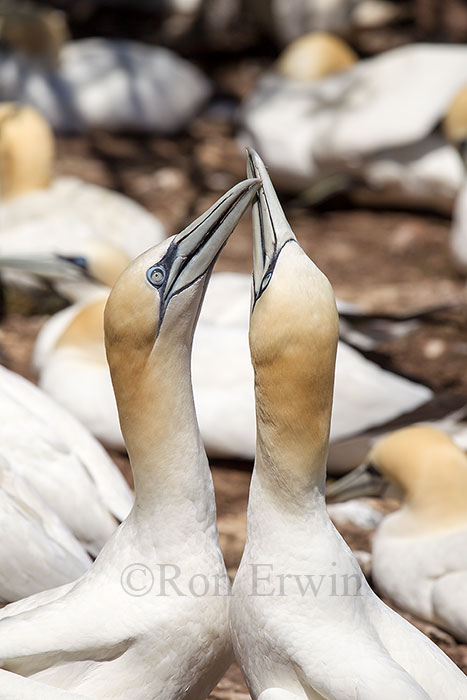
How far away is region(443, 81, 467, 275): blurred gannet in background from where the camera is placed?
632 centimetres

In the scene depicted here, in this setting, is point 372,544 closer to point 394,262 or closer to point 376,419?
point 376,419

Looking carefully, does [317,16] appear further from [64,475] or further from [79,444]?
[64,475]

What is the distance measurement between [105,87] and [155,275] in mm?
5840

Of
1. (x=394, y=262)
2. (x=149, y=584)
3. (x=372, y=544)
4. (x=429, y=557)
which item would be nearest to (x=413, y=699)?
(x=149, y=584)

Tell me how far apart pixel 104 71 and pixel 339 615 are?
21.0ft

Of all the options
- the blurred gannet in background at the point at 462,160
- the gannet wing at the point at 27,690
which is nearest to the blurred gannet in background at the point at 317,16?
the blurred gannet in background at the point at 462,160

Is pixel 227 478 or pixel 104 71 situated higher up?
pixel 104 71

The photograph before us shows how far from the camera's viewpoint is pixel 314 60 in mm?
8352

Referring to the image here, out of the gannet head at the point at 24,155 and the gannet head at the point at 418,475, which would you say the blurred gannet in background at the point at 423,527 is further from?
the gannet head at the point at 24,155

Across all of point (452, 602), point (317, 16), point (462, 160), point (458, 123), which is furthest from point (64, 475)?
Result: point (317, 16)

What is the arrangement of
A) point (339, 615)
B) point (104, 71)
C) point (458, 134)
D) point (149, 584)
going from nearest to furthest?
1. point (339, 615)
2. point (149, 584)
3. point (458, 134)
4. point (104, 71)

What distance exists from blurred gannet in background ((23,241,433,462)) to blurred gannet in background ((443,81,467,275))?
5.70ft

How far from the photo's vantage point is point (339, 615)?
2.48 metres

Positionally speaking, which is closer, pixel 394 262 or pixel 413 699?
pixel 413 699
